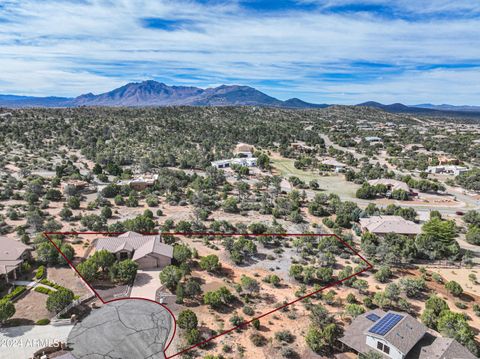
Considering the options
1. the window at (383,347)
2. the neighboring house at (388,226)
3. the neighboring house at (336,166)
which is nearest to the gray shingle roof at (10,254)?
the window at (383,347)

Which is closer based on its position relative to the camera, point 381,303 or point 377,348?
point 377,348

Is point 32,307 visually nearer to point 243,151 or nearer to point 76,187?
point 76,187

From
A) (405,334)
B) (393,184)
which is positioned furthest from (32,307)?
(393,184)

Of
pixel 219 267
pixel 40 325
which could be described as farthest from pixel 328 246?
pixel 40 325

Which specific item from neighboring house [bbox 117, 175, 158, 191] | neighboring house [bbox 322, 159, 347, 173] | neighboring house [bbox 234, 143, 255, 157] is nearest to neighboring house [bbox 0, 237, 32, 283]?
neighboring house [bbox 117, 175, 158, 191]

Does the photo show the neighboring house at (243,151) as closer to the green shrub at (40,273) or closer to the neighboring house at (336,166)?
the neighboring house at (336,166)

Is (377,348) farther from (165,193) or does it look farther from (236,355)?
(165,193)

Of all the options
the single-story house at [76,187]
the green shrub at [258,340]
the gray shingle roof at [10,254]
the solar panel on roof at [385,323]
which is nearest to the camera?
the solar panel on roof at [385,323]
